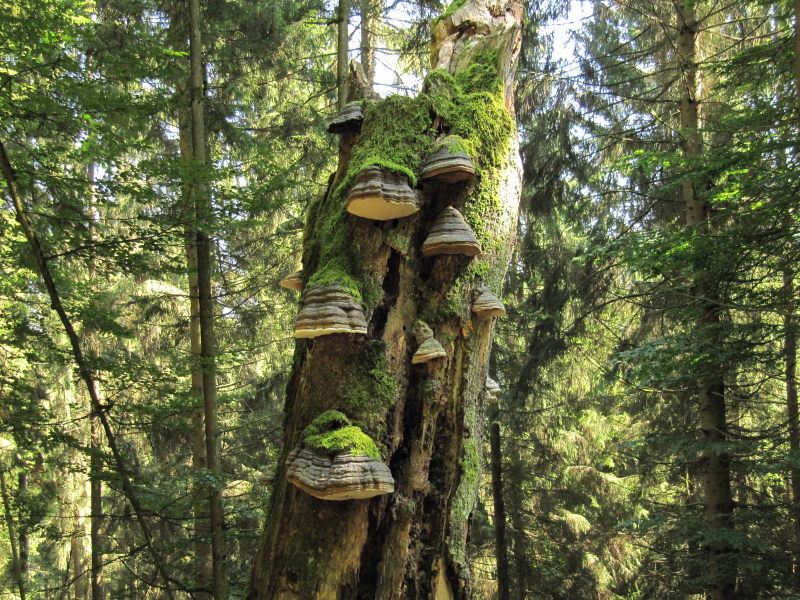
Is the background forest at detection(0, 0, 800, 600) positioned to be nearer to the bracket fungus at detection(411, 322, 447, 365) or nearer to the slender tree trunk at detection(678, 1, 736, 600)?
the slender tree trunk at detection(678, 1, 736, 600)

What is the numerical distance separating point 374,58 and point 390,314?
48.9 feet

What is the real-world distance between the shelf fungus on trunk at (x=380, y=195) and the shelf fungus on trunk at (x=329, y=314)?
0.39m

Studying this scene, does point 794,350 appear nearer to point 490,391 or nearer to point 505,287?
point 505,287

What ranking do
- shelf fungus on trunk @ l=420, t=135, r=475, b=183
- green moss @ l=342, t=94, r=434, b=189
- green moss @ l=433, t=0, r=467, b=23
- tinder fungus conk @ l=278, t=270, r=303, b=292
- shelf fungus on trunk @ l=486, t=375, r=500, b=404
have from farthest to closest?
green moss @ l=433, t=0, r=467, b=23 < tinder fungus conk @ l=278, t=270, r=303, b=292 < shelf fungus on trunk @ l=486, t=375, r=500, b=404 < green moss @ l=342, t=94, r=434, b=189 < shelf fungus on trunk @ l=420, t=135, r=475, b=183

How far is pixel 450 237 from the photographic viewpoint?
94.0 inches

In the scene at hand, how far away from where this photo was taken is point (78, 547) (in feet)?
50.6

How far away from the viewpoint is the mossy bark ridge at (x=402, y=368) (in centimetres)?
211

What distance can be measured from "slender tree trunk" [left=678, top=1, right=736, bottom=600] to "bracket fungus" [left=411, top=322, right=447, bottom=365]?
18.3ft

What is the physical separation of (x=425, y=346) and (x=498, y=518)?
11694 millimetres

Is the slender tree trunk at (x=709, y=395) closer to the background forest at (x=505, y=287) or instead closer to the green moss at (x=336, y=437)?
the background forest at (x=505, y=287)

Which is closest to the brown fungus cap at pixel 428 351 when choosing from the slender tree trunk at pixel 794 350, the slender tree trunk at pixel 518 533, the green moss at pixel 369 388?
the green moss at pixel 369 388

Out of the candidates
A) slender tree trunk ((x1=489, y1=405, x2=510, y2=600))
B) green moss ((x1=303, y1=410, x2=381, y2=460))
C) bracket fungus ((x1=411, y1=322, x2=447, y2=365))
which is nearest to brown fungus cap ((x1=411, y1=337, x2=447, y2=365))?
bracket fungus ((x1=411, y1=322, x2=447, y2=365))

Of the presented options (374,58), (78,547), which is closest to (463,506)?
(374,58)

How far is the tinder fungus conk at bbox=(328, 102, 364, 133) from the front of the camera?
9.08 ft
